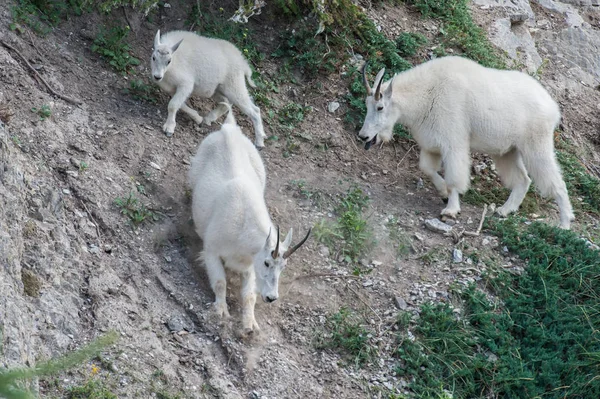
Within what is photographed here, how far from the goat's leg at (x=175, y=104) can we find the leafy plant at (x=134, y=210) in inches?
57.4

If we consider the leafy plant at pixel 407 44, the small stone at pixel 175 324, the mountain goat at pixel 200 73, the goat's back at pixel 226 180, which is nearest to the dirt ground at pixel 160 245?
the small stone at pixel 175 324

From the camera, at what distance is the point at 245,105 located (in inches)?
376

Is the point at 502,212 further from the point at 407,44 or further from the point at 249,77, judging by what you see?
the point at 249,77

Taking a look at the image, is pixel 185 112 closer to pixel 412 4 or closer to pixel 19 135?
pixel 19 135

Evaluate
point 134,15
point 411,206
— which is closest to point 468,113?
point 411,206

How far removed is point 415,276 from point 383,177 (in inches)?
80.7

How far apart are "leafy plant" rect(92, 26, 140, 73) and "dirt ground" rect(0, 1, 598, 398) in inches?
4.3

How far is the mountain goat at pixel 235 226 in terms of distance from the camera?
22.7 feet

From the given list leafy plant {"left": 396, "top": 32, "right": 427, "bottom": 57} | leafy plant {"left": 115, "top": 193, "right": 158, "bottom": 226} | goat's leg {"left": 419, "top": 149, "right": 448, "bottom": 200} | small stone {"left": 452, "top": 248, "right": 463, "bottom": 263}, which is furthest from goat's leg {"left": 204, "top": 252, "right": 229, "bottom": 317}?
leafy plant {"left": 396, "top": 32, "right": 427, "bottom": 57}

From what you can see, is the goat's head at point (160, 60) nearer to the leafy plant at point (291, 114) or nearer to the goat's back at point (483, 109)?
the leafy plant at point (291, 114)

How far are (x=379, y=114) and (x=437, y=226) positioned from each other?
1651mm

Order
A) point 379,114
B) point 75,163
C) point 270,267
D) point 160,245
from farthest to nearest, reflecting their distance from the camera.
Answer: point 379,114 → point 75,163 → point 160,245 → point 270,267

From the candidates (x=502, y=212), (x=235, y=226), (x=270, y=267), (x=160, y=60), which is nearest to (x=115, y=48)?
(x=160, y=60)

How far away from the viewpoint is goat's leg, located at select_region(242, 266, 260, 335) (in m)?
6.84
